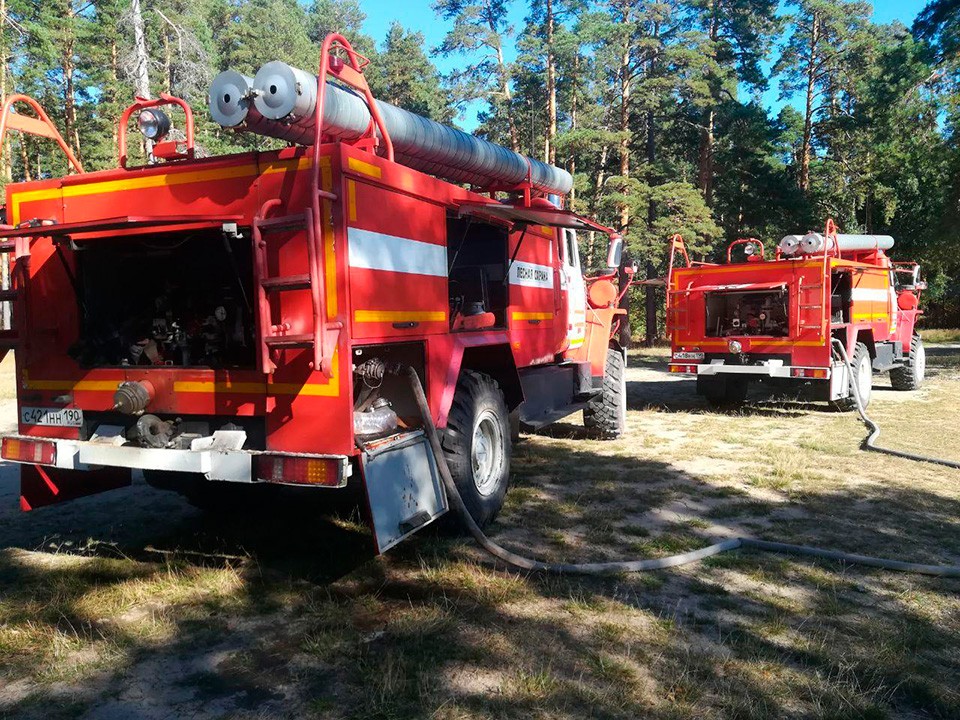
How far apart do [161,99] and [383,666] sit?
3660 mm

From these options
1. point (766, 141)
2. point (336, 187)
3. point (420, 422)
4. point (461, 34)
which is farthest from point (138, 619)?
point (766, 141)

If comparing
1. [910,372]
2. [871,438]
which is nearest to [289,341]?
[871,438]

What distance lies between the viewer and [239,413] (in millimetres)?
3854

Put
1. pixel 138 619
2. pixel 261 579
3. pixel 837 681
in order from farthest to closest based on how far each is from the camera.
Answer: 1. pixel 261 579
2. pixel 138 619
3. pixel 837 681

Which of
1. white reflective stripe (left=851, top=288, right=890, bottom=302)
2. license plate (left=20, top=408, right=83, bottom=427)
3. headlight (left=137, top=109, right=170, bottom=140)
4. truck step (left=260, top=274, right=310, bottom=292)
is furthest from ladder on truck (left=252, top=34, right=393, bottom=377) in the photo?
white reflective stripe (left=851, top=288, right=890, bottom=302)

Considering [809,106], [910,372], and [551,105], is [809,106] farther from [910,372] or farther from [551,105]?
[910,372]

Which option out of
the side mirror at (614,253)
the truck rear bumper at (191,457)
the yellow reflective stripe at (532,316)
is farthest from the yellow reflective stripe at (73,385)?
the side mirror at (614,253)

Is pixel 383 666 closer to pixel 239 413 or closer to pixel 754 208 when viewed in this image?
pixel 239 413

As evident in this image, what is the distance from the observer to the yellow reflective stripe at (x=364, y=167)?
146 inches

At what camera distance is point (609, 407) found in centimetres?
842

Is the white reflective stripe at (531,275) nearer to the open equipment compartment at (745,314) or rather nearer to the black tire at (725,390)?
the open equipment compartment at (745,314)

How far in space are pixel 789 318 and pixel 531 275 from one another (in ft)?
16.9

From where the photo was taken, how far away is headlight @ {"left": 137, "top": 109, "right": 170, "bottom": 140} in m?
4.43

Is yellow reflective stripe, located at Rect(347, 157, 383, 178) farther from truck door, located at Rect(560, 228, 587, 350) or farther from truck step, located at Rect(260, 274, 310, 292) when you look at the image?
truck door, located at Rect(560, 228, 587, 350)
